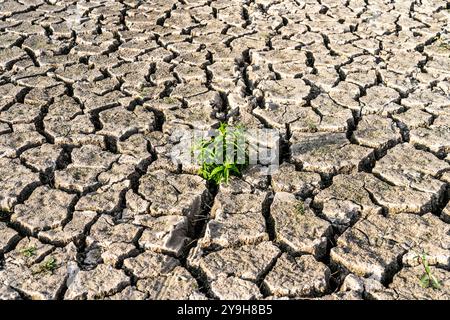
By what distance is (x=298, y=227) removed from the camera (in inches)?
104

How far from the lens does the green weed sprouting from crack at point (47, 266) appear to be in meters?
2.43

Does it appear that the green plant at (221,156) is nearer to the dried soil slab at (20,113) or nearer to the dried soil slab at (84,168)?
the dried soil slab at (84,168)

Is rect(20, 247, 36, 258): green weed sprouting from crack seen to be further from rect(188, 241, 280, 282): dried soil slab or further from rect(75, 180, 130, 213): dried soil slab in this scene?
rect(188, 241, 280, 282): dried soil slab

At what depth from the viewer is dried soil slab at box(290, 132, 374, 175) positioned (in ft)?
9.93

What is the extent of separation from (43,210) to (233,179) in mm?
956

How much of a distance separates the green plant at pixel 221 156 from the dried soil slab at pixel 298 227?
0.29m

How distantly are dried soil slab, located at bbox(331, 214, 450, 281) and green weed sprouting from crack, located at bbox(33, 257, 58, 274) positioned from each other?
1.21 meters

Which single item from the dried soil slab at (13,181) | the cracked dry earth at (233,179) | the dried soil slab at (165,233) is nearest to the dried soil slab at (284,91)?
the cracked dry earth at (233,179)

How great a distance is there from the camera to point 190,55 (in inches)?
167

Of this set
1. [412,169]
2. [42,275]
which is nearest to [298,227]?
[412,169]

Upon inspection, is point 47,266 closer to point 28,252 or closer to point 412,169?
point 28,252

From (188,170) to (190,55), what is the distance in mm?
1464

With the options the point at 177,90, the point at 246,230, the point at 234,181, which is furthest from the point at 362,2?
the point at 246,230

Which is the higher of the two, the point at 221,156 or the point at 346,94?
the point at 221,156
